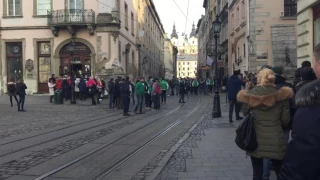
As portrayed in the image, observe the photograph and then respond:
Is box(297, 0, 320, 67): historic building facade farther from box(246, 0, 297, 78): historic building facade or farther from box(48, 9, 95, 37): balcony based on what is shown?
box(48, 9, 95, 37): balcony

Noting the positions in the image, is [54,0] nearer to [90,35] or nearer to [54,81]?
[90,35]

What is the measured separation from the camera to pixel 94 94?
80.6 feet

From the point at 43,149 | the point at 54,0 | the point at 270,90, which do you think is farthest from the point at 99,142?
the point at 54,0

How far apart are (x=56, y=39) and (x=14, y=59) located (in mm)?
4165

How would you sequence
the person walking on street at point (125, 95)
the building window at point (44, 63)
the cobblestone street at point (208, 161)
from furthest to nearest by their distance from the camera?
the building window at point (44, 63) < the person walking on street at point (125, 95) < the cobblestone street at point (208, 161)

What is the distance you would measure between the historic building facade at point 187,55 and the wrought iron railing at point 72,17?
433ft

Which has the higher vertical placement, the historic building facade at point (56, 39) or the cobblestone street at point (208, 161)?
the historic building facade at point (56, 39)

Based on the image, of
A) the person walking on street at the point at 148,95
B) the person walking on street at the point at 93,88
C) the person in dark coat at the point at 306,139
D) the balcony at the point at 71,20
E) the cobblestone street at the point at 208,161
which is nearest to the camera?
the person in dark coat at the point at 306,139

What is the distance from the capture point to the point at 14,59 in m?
32.8

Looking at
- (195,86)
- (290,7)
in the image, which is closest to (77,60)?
(195,86)

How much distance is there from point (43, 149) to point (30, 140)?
5.25 feet

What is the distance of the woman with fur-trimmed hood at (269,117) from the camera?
15.2ft

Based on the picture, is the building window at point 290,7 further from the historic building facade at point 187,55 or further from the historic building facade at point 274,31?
the historic building facade at point 187,55

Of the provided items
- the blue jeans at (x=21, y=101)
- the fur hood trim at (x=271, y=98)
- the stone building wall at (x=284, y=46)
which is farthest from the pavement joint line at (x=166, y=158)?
the stone building wall at (x=284, y=46)
